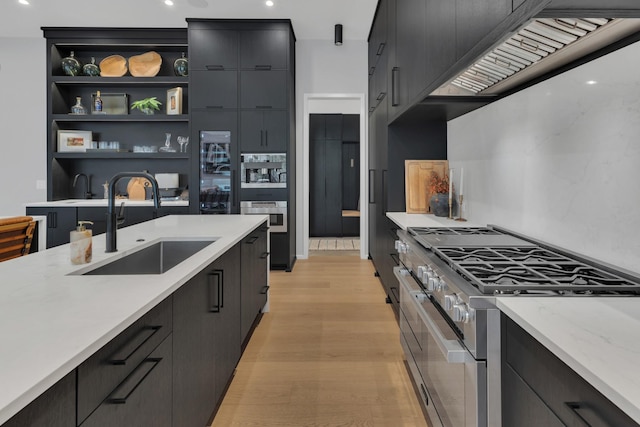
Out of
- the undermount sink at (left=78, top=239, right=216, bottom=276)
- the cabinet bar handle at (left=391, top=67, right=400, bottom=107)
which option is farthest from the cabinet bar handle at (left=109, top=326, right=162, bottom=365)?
the cabinet bar handle at (left=391, top=67, right=400, bottom=107)

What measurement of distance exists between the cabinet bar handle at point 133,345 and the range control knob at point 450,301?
918 millimetres

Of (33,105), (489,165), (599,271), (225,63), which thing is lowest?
(599,271)

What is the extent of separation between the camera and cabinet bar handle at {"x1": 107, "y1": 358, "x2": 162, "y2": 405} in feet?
2.91

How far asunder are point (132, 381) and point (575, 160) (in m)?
1.73

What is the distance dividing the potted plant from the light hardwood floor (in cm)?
301

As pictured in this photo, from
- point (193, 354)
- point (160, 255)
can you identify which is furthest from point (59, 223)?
point (193, 354)

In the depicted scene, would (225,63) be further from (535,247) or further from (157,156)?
(535,247)

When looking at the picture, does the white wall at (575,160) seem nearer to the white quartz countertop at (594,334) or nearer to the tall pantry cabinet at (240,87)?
the white quartz countertop at (594,334)

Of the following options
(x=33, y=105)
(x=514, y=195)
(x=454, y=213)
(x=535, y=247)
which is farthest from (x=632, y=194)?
(x=33, y=105)

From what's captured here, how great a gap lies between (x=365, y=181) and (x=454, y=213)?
8.90 feet

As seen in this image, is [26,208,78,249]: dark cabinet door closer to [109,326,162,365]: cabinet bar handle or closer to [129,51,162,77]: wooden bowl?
[129,51,162,77]: wooden bowl

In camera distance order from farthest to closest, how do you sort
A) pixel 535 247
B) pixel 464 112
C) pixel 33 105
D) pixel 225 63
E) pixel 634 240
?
pixel 33 105 → pixel 225 63 → pixel 464 112 → pixel 535 247 → pixel 634 240

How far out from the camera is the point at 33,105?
518cm

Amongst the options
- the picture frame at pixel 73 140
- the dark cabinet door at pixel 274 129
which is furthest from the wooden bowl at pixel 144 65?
the dark cabinet door at pixel 274 129
